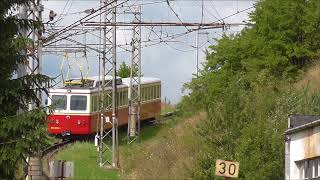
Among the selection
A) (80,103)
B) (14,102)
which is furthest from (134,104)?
(14,102)

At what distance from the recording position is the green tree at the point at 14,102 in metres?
18.6

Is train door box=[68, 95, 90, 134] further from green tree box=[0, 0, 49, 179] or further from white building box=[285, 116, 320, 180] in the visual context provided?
green tree box=[0, 0, 49, 179]

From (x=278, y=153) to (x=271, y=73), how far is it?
16141mm

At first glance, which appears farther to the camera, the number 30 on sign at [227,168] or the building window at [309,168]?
the building window at [309,168]

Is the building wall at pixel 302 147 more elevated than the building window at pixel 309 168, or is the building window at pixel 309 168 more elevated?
the building wall at pixel 302 147

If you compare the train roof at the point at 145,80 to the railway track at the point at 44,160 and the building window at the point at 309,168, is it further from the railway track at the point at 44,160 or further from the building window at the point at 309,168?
the building window at the point at 309,168

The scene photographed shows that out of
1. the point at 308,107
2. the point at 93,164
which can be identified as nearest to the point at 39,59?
the point at 308,107

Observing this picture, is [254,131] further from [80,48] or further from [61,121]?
[61,121]

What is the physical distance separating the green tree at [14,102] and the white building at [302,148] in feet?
17.9

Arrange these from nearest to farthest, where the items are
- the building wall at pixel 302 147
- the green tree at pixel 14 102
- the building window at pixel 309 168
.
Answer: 1. the building wall at pixel 302 147
2. the building window at pixel 309 168
3. the green tree at pixel 14 102

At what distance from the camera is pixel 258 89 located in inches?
1259

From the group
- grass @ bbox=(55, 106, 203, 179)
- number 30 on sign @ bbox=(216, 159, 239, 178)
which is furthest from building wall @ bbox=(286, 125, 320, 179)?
grass @ bbox=(55, 106, 203, 179)

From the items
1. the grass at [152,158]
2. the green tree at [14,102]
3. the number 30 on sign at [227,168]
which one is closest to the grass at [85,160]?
the grass at [152,158]

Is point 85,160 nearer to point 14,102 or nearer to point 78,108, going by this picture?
point 78,108
